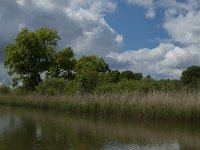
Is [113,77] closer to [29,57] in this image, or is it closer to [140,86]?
[29,57]

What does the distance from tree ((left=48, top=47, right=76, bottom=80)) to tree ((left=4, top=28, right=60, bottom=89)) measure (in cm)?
169

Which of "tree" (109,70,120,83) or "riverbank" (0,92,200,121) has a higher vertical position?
"tree" (109,70,120,83)

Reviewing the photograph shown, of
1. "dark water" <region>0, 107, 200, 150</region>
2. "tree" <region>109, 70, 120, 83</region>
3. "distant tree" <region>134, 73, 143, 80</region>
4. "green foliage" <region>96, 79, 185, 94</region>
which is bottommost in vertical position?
"dark water" <region>0, 107, 200, 150</region>

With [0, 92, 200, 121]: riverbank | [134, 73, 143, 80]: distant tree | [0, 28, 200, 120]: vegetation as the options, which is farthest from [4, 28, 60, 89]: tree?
[0, 92, 200, 121]: riverbank

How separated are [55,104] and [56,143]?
Result: 17.4 metres

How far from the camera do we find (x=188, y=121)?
752 inches

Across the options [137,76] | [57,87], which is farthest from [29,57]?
[137,76]

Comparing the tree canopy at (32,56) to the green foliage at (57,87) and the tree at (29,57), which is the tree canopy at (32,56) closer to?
the tree at (29,57)

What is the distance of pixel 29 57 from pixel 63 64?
6725mm

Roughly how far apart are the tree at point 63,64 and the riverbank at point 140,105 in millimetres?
27275

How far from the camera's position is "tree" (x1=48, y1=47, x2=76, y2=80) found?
56.1 m

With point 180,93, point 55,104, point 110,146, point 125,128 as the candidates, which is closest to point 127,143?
point 110,146

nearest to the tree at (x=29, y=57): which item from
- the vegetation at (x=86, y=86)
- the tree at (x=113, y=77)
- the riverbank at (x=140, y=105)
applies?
the vegetation at (x=86, y=86)

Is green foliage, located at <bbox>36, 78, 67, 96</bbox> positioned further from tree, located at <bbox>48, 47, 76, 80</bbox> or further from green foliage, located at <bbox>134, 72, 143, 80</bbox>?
green foliage, located at <bbox>134, 72, 143, 80</bbox>
